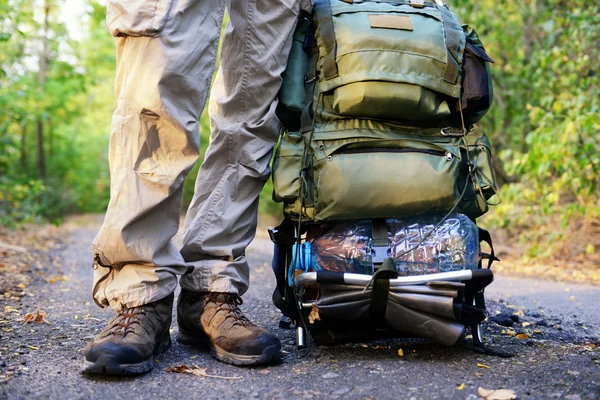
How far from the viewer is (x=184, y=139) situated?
72.2 inches

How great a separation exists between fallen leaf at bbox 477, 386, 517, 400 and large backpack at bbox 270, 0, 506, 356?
355mm

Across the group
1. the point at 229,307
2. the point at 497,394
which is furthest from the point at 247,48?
the point at 497,394

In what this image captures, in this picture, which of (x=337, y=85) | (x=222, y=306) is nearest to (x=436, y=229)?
(x=337, y=85)

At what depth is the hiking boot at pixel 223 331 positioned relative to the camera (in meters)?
1.81

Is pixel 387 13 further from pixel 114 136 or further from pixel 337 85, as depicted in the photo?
pixel 114 136

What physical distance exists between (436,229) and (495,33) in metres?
7.94

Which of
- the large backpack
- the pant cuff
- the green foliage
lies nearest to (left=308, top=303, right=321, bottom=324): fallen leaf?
the large backpack

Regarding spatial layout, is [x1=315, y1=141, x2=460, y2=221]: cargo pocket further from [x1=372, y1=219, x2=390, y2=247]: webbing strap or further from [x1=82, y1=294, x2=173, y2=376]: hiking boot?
[x1=82, y1=294, x2=173, y2=376]: hiking boot

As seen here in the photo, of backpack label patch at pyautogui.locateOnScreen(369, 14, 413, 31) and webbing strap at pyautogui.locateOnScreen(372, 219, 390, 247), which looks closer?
webbing strap at pyautogui.locateOnScreen(372, 219, 390, 247)

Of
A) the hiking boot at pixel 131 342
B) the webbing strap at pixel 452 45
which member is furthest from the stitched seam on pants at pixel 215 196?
the webbing strap at pixel 452 45

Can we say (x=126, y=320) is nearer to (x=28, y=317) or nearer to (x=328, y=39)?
(x=28, y=317)

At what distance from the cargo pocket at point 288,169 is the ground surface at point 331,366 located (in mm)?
556

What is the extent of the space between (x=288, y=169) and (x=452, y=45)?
2.47 feet

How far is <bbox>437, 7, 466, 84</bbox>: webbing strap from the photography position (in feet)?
6.71
